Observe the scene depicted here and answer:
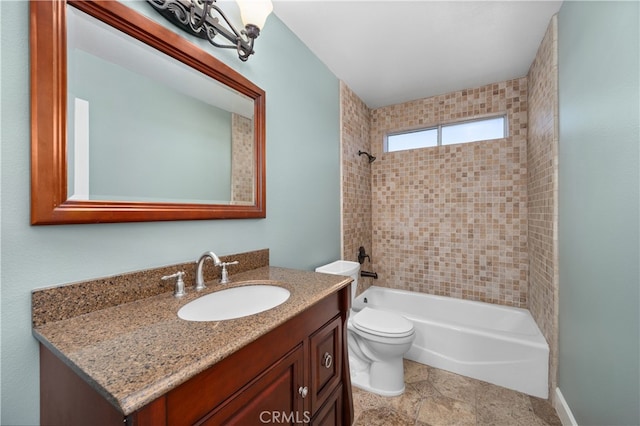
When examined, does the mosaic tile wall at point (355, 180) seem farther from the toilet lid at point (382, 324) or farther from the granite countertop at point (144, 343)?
the granite countertop at point (144, 343)

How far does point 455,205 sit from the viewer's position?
2627 millimetres

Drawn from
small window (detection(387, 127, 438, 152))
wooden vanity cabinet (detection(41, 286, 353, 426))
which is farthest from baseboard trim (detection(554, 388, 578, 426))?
small window (detection(387, 127, 438, 152))

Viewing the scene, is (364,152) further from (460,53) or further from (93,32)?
(93,32)

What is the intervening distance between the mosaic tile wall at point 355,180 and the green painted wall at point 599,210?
1523 millimetres

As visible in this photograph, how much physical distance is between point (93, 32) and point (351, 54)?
5.53 ft

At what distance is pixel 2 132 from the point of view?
0.66 meters

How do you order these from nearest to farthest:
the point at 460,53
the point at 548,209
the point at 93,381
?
the point at 93,381, the point at 548,209, the point at 460,53

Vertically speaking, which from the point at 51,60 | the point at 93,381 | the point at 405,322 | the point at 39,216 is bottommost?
the point at 405,322

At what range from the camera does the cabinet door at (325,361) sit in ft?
3.21

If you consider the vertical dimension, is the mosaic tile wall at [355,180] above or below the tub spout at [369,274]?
above

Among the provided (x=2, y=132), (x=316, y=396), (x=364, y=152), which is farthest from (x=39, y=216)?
(x=364, y=152)

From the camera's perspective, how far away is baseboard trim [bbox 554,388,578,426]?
1.39 m

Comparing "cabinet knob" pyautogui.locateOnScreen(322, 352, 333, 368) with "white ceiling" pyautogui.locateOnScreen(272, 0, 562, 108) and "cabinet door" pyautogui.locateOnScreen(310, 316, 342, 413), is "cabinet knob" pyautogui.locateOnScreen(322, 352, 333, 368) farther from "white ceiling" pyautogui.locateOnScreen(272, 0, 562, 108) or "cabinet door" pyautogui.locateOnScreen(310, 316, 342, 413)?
"white ceiling" pyautogui.locateOnScreen(272, 0, 562, 108)

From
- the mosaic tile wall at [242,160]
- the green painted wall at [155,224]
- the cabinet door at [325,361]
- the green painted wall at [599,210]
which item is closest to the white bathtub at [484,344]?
the green painted wall at [599,210]
